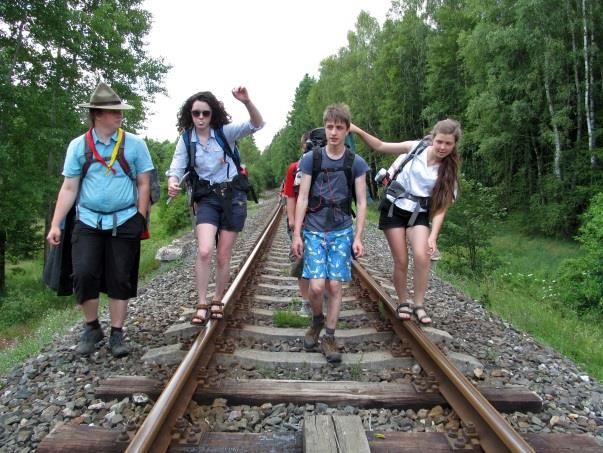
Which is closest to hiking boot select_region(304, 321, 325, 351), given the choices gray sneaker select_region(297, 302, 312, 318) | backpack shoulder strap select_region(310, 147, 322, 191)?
gray sneaker select_region(297, 302, 312, 318)

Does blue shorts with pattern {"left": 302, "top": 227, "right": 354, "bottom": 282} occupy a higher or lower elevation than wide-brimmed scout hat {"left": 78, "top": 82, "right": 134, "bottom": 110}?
lower

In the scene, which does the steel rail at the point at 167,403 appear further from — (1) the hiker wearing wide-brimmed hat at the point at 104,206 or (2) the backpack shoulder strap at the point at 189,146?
(2) the backpack shoulder strap at the point at 189,146

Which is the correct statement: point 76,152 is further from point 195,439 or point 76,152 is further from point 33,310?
point 33,310

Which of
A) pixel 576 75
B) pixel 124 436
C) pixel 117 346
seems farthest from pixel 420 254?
pixel 576 75

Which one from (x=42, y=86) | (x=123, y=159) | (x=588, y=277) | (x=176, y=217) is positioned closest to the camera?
(x=123, y=159)

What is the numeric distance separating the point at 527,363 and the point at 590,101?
59.1 feet

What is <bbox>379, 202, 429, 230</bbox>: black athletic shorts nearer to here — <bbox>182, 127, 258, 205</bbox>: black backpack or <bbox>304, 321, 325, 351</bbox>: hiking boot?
<bbox>304, 321, 325, 351</bbox>: hiking boot

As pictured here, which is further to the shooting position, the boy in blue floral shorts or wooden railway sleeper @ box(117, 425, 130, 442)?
the boy in blue floral shorts

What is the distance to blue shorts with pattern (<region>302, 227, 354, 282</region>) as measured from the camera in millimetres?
3670

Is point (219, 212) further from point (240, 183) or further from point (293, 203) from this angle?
point (293, 203)

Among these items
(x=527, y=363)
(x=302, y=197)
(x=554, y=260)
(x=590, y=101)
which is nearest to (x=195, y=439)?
(x=302, y=197)

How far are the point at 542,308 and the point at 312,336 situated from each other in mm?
4961

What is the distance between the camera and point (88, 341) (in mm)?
3840

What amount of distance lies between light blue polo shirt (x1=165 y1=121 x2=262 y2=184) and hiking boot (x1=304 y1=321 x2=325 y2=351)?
1439 mm
